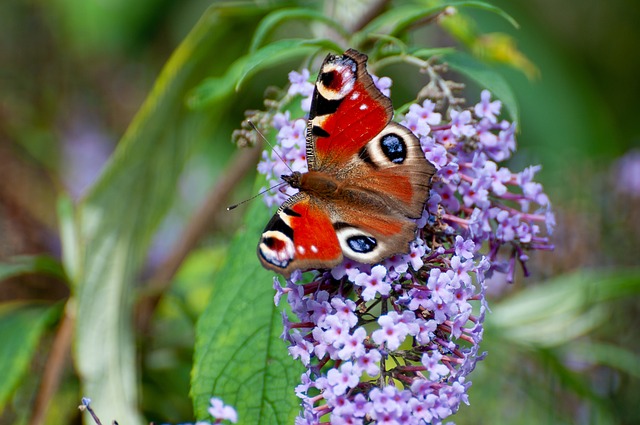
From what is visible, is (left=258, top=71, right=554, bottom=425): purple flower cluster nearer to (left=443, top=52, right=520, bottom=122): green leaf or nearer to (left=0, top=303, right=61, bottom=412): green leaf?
(left=443, top=52, right=520, bottom=122): green leaf

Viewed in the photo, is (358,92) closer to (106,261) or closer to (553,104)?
(106,261)

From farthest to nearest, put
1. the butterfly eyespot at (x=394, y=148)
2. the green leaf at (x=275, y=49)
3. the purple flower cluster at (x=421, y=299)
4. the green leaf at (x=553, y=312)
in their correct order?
the green leaf at (x=553, y=312)
the green leaf at (x=275, y=49)
the butterfly eyespot at (x=394, y=148)
the purple flower cluster at (x=421, y=299)

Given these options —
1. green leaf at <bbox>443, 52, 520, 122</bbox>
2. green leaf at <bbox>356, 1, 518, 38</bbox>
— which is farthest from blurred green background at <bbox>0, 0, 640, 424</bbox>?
green leaf at <bbox>443, 52, 520, 122</bbox>

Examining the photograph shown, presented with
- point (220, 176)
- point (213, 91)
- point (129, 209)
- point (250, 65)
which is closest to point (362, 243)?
point (250, 65)

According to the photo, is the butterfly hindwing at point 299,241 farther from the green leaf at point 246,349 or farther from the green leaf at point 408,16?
the green leaf at point 408,16

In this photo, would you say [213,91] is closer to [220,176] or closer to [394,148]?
[394,148]

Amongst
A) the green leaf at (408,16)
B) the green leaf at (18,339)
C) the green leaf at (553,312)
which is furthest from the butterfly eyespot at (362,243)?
the green leaf at (553,312)
